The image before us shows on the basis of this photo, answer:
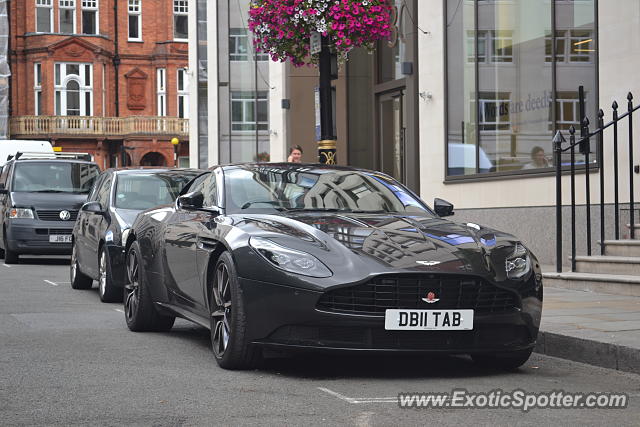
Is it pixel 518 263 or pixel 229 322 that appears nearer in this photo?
pixel 229 322

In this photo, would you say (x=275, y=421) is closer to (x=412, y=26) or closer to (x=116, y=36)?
(x=412, y=26)

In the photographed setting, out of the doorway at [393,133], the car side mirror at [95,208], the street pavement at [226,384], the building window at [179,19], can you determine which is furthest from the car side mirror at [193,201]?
the building window at [179,19]

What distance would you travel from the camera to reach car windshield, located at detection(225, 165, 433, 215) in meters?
7.95

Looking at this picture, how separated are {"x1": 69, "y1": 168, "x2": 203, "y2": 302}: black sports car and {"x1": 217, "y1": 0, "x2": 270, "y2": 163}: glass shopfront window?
52.9ft

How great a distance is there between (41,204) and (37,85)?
1623 inches

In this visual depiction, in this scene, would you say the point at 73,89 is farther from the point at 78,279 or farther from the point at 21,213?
the point at 78,279

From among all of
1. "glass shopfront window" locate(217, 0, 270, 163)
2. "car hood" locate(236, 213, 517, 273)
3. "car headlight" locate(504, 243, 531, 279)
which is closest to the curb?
"car headlight" locate(504, 243, 531, 279)

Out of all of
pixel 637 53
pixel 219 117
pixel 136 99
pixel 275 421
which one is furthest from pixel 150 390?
pixel 136 99

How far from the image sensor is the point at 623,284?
11.4m

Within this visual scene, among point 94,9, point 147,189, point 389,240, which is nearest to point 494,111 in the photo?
point 147,189

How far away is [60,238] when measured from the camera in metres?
20.1

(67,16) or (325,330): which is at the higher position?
(67,16)

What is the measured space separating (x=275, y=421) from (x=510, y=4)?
42.8 feet

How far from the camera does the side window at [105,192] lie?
528 inches
